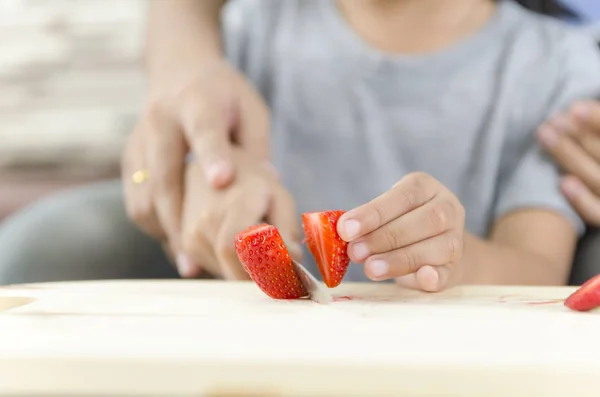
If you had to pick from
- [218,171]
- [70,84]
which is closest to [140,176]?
[218,171]

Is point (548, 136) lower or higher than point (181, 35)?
lower

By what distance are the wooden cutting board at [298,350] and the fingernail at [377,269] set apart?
0.15 feet

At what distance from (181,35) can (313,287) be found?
593 mm

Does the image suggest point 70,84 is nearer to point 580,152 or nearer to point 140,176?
point 140,176

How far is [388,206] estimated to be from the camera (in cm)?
47

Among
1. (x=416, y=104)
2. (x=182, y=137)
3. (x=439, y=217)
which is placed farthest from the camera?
(x=416, y=104)

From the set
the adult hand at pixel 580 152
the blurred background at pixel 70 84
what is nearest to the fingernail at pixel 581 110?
the adult hand at pixel 580 152

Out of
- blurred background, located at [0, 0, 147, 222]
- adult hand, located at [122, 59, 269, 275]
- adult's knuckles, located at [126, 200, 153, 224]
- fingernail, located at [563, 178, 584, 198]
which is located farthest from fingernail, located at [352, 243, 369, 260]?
blurred background, located at [0, 0, 147, 222]

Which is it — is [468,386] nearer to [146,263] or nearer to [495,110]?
[146,263]

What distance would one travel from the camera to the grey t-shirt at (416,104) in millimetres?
929

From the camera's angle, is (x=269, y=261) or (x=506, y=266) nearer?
(x=269, y=261)

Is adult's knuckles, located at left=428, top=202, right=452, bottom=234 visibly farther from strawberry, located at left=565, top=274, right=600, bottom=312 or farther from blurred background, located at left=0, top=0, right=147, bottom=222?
blurred background, located at left=0, top=0, right=147, bottom=222

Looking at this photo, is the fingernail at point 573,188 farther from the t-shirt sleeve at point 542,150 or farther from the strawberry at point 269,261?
the strawberry at point 269,261

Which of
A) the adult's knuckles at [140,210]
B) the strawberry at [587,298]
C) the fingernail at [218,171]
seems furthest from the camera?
the adult's knuckles at [140,210]
